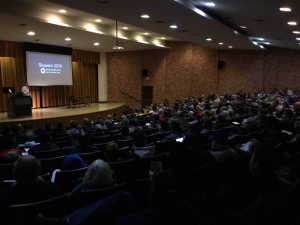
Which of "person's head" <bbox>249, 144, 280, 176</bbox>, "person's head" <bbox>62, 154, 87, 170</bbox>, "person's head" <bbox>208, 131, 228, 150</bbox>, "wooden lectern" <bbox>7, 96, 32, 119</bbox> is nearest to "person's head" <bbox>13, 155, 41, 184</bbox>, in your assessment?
"person's head" <bbox>62, 154, 87, 170</bbox>

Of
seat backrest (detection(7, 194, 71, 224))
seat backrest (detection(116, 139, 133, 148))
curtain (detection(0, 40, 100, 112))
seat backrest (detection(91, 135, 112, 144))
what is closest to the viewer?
seat backrest (detection(7, 194, 71, 224))

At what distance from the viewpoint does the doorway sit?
18.8 meters

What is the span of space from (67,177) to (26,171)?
69 cm

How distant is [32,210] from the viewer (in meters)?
1.95

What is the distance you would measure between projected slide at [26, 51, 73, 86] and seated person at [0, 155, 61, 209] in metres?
12.9

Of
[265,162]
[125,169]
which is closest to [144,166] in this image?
[125,169]

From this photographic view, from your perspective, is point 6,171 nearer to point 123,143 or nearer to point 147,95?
point 123,143

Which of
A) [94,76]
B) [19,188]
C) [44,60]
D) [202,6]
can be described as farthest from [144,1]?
[94,76]

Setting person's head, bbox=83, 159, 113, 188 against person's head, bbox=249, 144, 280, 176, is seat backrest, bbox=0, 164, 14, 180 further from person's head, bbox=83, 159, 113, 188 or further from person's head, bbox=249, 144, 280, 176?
person's head, bbox=249, 144, 280, 176

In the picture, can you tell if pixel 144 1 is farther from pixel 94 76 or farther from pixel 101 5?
pixel 94 76

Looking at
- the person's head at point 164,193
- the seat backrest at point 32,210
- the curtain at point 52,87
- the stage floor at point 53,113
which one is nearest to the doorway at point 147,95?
the curtain at point 52,87

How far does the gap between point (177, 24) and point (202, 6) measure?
A: 174 cm

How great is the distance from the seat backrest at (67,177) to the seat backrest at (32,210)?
0.80 m

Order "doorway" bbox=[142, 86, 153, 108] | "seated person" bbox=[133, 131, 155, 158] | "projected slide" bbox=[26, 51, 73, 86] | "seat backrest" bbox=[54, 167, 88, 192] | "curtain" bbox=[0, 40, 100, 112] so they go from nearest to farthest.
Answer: "seat backrest" bbox=[54, 167, 88, 192]
"seated person" bbox=[133, 131, 155, 158]
"curtain" bbox=[0, 40, 100, 112]
"projected slide" bbox=[26, 51, 73, 86]
"doorway" bbox=[142, 86, 153, 108]
